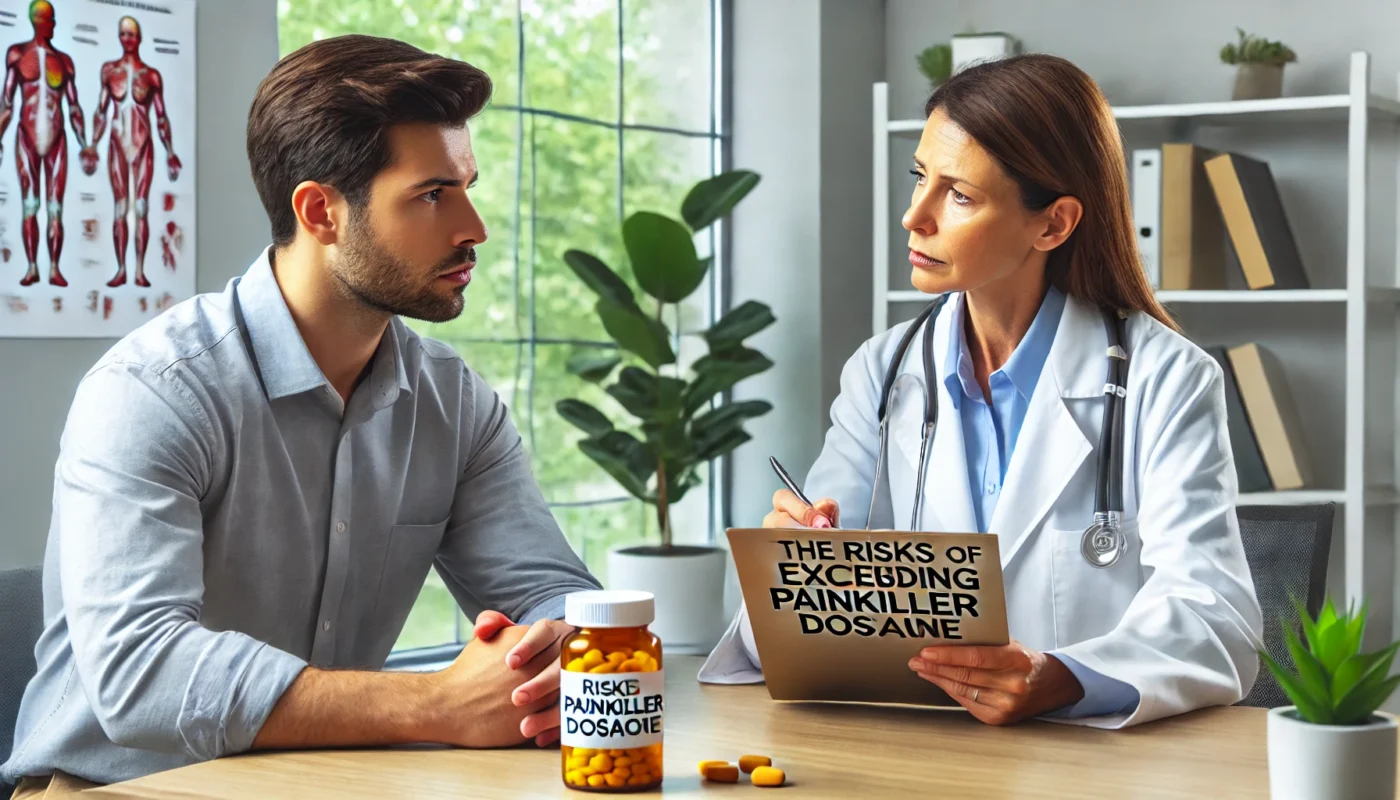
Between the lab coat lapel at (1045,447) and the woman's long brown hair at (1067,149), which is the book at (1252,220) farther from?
the lab coat lapel at (1045,447)

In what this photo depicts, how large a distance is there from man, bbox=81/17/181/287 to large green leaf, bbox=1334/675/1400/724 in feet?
7.69

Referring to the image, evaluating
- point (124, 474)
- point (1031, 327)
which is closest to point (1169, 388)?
point (1031, 327)

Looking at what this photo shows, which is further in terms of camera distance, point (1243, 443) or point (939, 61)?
point (939, 61)

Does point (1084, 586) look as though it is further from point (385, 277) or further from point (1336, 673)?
point (385, 277)

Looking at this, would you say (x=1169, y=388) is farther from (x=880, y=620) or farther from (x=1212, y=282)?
(x=1212, y=282)

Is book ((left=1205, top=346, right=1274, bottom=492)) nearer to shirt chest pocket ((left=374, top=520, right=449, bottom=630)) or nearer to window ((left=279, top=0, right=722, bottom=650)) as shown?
window ((left=279, top=0, right=722, bottom=650))

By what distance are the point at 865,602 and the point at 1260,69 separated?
9.47ft

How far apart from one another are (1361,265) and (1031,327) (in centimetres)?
190

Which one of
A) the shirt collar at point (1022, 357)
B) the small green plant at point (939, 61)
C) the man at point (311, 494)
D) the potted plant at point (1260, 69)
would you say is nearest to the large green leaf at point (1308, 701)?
the man at point (311, 494)

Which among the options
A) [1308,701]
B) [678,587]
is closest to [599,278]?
[678,587]

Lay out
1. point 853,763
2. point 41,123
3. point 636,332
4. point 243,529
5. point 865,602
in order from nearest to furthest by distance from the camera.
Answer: point 853,763 < point 865,602 < point 243,529 < point 41,123 < point 636,332

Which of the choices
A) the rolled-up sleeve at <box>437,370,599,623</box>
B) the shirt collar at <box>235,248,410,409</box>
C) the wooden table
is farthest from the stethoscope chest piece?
the shirt collar at <box>235,248,410,409</box>

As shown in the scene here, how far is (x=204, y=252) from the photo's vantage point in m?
2.93

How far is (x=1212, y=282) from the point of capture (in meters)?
3.82
